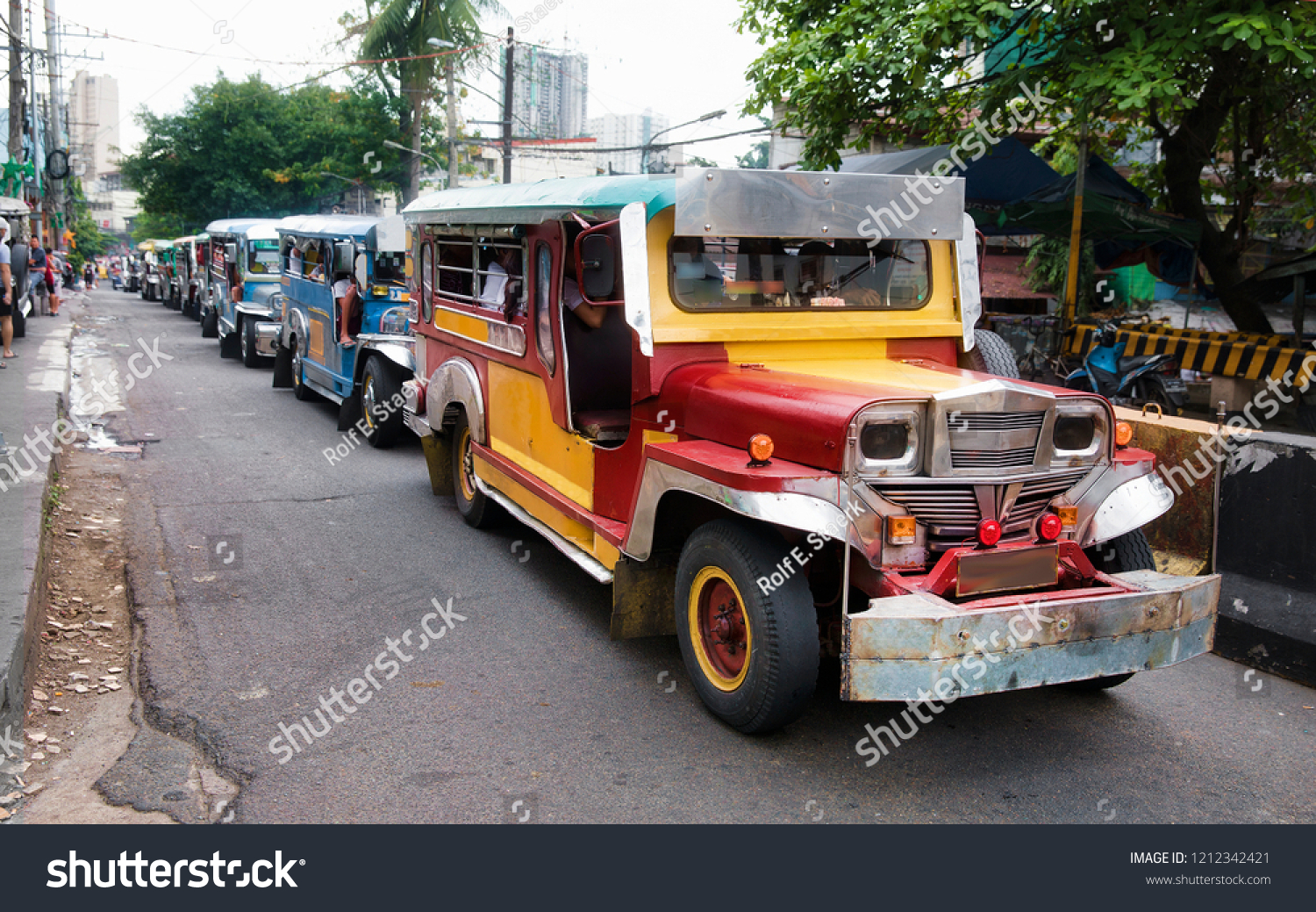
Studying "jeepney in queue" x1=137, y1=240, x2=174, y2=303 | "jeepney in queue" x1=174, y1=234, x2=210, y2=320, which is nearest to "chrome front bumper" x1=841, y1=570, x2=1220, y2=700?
"jeepney in queue" x1=174, y1=234, x2=210, y2=320

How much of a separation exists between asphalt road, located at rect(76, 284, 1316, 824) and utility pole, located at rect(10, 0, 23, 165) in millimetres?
19296

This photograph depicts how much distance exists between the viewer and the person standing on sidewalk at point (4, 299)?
12.1 metres

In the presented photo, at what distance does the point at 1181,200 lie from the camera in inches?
517

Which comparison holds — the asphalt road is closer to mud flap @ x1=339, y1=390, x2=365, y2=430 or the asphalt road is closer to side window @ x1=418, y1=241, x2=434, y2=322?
side window @ x1=418, y1=241, x2=434, y2=322

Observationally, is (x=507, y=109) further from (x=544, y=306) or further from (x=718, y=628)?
(x=718, y=628)

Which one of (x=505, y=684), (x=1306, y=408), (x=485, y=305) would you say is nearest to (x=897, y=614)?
(x=505, y=684)

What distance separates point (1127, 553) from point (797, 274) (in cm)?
194

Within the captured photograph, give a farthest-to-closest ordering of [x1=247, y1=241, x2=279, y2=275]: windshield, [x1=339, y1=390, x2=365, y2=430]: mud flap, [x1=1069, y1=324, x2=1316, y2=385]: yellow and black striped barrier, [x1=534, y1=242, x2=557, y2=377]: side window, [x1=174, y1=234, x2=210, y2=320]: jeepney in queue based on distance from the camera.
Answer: [x1=174, y1=234, x2=210, y2=320]: jeepney in queue
[x1=247, y1=241, x2=279, y2=275]: windshield
[x1=1069, y1=324, x2=1316, y2=385]: yellow and black striped barrier
[x1=339, y1=390, x2=365, y2=430]: mud flap
[x1=534, y1=242, x2=557, y2=377]: side window

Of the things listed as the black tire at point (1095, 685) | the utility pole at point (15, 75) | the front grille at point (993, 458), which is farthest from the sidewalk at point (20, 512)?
the utility pole at point (15, 75)

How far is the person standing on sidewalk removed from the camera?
39.7ft

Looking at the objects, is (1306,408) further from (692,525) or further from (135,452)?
(135,452)

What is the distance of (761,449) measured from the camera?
3.84m

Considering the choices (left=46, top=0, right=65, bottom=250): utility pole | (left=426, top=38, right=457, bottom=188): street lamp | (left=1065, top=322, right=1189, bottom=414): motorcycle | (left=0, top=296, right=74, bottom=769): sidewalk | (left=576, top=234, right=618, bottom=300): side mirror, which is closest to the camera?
(left=0, top=296, right=74, bottom=769): sidewalk

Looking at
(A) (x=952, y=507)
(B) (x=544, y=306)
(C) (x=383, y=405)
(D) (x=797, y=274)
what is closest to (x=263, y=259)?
(C) (x=383, y=405)
